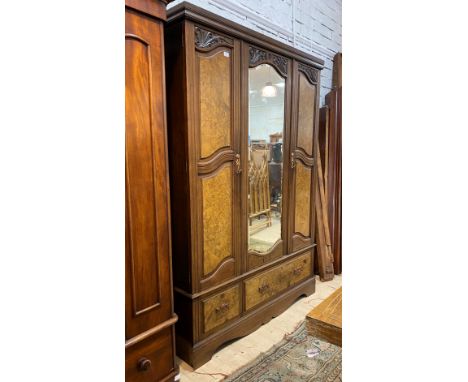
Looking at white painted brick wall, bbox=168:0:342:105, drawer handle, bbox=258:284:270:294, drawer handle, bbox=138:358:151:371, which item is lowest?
drawer handle, bbox=138:358:151:371

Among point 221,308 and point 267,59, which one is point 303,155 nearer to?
point 267,59

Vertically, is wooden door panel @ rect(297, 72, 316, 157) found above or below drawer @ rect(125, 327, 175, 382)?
above

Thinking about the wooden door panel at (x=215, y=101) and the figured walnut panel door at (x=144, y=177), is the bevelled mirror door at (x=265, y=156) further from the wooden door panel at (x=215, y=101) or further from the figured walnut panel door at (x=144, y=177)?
the figured walnut panel door at (x=144, y=177)

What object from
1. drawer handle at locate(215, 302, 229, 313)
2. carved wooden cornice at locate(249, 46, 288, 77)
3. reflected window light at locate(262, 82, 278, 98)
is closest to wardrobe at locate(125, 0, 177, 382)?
drawer handle at locate(215, 302, 229, 313)

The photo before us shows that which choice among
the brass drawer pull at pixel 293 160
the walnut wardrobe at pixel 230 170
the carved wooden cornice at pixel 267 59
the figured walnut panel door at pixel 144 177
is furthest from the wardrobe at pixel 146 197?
the brass drawer pull at pixel 293 160

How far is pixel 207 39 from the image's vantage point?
152 cm

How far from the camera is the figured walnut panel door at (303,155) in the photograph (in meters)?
2.14

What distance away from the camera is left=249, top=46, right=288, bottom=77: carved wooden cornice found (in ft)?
5.84

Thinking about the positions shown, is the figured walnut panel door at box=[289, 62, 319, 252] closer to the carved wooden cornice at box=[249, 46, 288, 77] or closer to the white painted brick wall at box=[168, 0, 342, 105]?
the carved wooden cornice at box=[249, 46, 288, 77]
